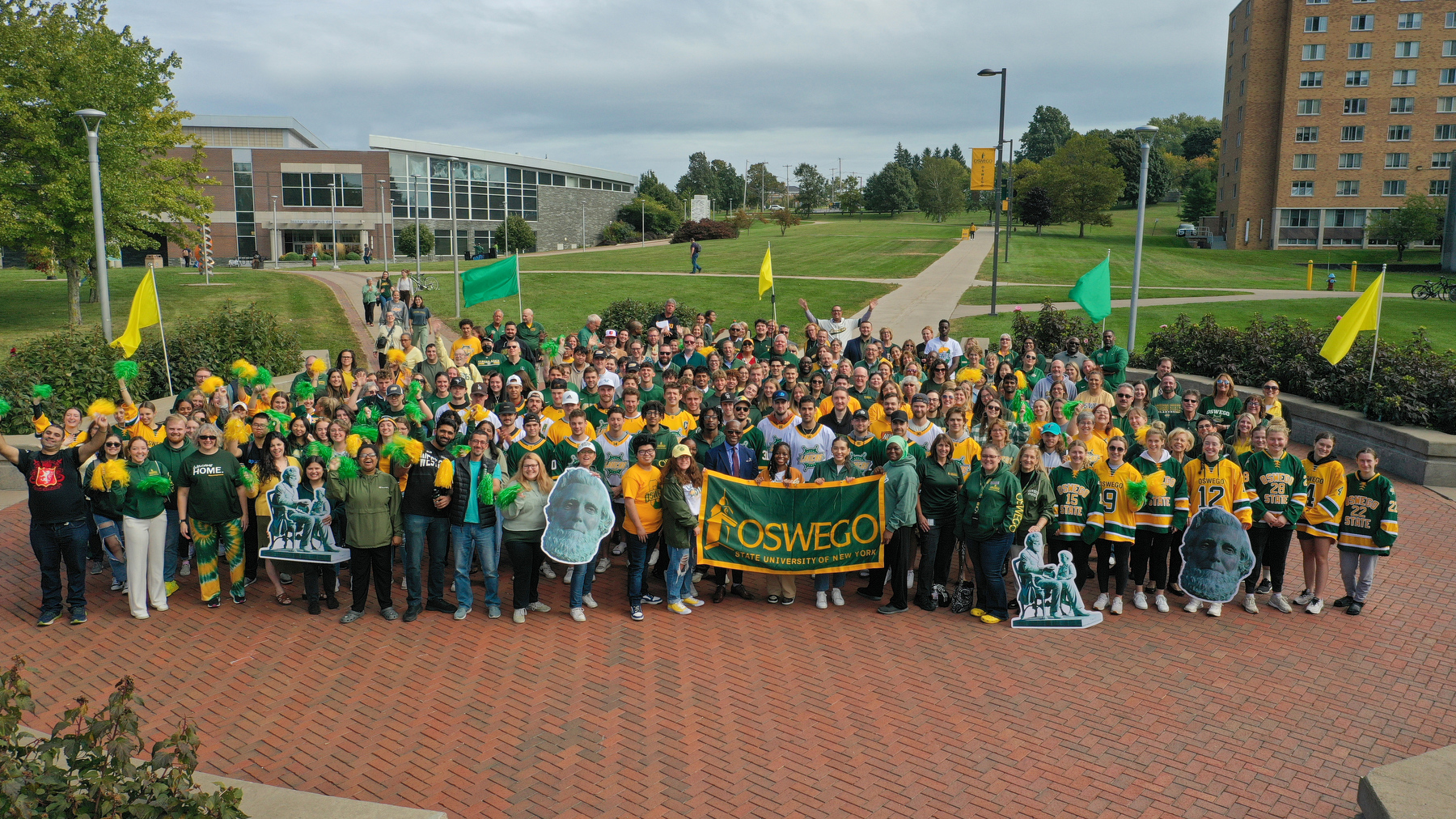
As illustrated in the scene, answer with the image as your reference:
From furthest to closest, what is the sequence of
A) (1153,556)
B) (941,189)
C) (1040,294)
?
1. (941,189)
2. (1040,294)
3. (1153,556)

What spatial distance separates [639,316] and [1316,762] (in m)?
21.6

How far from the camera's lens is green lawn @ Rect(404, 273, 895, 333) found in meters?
32.9

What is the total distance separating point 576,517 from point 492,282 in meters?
10.8

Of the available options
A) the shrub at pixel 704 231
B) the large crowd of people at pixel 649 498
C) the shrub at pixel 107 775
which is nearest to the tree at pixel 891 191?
the shrub at pixel 704 231

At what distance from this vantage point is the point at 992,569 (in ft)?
30.1

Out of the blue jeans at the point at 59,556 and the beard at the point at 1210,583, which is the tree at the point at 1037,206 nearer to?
the beard at the point at 1210,583

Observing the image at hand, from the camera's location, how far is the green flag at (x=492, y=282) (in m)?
18.8

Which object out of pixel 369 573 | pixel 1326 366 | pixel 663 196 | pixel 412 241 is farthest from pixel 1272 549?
pixel 663 196

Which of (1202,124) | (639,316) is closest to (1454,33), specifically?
(639,316)

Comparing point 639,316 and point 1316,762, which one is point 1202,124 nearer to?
A: point 639,316

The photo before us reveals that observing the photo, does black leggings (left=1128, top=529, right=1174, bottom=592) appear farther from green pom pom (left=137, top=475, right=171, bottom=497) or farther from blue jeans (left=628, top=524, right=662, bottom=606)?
green pom pom (left=137, top=475, right=171, bottom=497)

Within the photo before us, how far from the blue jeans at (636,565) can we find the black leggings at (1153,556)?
15.7ft

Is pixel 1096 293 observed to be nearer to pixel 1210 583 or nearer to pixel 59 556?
pixel 1210 583

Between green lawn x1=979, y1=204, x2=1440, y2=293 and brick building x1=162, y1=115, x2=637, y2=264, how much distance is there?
4280 centimetres
